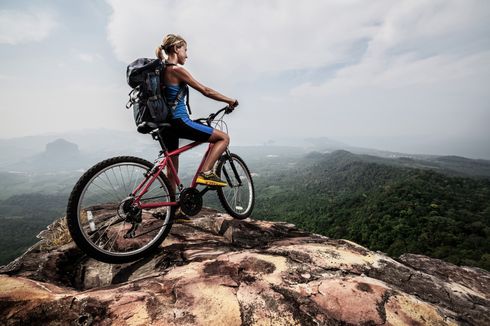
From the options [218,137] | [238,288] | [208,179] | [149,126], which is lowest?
[238,288]

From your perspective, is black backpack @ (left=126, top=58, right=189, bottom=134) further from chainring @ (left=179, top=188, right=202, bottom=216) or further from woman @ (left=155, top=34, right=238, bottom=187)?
chainring @ (left=179, top=188, right=202, bottom=216)

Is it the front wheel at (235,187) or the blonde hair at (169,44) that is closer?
the blonde hair at (169,44)

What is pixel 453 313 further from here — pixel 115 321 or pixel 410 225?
pixel 410 225

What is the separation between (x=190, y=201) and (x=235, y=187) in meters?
1.90

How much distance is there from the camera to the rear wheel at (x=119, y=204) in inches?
135

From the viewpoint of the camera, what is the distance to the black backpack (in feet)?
13.2

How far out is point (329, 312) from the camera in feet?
8.91

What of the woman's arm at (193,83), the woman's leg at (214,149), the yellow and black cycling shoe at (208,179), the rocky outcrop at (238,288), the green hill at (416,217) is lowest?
the green hill at (416,217)

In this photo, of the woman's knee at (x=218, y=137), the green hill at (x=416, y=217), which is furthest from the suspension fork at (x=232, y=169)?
the green hill at (x=416, y=217)

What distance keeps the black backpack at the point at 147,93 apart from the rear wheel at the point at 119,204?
0.72 meters

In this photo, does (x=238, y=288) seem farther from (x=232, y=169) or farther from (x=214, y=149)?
(x=232, y=169)

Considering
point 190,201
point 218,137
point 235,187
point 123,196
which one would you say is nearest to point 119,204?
point 123,196

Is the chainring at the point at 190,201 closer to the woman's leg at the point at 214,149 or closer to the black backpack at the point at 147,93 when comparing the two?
the woman's leg at the point at 214,149

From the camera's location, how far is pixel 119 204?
12.9 feet
